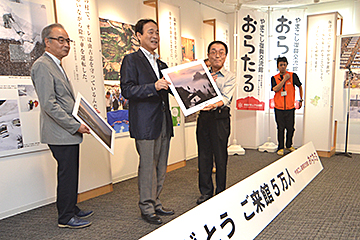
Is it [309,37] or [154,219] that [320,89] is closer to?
[309,37]

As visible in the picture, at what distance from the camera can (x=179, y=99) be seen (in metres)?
2.21

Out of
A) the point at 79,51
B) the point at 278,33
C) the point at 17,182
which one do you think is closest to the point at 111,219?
the point at 17,182

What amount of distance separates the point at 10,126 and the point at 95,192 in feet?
3.84

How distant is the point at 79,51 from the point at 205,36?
2998mm

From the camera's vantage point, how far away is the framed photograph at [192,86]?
2234 mm

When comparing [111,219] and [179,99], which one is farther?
[111,219]

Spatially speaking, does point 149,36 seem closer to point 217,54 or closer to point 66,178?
point 217,54

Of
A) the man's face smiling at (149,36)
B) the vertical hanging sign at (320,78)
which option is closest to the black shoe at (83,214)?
the man's face smiling at (149,36)

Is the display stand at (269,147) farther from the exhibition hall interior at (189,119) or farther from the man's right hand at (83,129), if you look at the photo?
the man's right hand at (83,129)

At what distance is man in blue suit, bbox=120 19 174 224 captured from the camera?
2305 millimetres

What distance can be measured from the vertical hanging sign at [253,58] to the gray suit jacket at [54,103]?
3624 mm

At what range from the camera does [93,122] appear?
2.39m

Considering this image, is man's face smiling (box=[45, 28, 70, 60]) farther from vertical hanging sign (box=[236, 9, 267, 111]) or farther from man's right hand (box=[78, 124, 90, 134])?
vertical hanging sign (box=[236, 9, 267, 111])

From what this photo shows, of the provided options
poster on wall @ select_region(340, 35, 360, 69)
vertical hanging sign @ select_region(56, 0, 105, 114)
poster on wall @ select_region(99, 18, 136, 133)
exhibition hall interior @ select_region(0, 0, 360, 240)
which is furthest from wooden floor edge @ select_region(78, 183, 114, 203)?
poster on wall @ select_region(340, 35, 360, 69)
